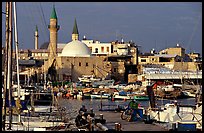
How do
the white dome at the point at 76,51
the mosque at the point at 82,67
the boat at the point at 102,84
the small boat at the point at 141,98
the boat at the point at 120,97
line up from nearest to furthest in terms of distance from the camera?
the small boat at the point at 141,98 < the boat at the point at 120,97 < the boat at the point at 102,84 < the mosque at the point at 82,67 < the white dome at the point at 76,51

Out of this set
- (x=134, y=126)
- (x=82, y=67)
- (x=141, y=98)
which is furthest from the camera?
(x=82, y=67)

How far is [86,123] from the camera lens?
10969 millimetres

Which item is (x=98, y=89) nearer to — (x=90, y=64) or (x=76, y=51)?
(x=90, y=64)

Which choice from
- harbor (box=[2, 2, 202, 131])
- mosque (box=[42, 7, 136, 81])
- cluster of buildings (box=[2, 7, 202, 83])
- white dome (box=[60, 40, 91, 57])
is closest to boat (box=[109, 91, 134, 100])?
harbor (box=[2, 2, 202, 131])

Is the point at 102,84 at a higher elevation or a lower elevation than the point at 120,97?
higher

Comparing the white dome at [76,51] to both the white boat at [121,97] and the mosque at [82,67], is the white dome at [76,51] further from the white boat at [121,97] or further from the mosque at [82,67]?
the white boat at [121,97]

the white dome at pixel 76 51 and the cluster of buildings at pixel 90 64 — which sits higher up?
the white dome at pixel 76 51

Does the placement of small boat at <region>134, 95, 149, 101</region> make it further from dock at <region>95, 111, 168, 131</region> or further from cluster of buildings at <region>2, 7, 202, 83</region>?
dock at <region>95, 111, 168, 131</region>

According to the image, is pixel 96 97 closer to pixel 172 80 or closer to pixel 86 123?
pixel 172 80

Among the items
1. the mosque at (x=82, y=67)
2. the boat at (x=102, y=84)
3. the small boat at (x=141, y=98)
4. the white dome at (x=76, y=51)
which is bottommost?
the small boat at (x=141, y=98)

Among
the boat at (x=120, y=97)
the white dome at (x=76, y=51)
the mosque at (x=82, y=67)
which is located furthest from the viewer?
the white dome at (x=76, y=51)

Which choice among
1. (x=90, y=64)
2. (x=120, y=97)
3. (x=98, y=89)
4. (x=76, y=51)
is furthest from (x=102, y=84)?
(x=76, y=51)

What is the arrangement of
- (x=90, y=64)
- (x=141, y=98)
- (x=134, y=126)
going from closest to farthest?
(x=134, y=126) → (x=141, y=98) → (x=90, y=64)

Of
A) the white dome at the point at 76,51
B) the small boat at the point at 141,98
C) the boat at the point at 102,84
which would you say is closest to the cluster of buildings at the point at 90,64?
the white dome at the point at 76,51
